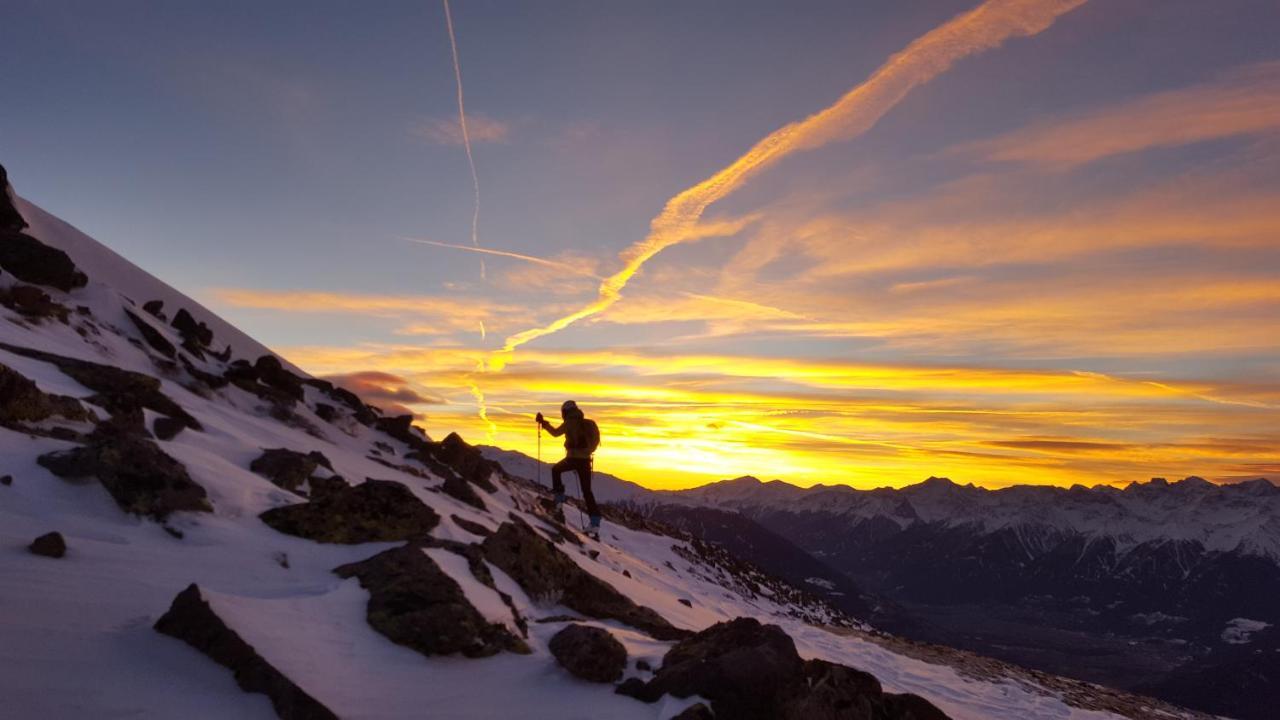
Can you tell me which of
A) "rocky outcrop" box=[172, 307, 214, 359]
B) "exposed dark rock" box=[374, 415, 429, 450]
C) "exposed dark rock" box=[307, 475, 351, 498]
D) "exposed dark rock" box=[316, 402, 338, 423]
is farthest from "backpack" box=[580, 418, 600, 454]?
"rocky outcrop" box=[172, 307, 214, 359]

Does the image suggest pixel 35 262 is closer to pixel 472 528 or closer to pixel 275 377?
pixel 275 377

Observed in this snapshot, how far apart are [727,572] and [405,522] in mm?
35349

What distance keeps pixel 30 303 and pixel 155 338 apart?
4.13m

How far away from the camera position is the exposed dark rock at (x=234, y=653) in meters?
5.53

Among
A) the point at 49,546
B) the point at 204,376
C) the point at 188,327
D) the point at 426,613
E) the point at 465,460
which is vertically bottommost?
the point at 426,613

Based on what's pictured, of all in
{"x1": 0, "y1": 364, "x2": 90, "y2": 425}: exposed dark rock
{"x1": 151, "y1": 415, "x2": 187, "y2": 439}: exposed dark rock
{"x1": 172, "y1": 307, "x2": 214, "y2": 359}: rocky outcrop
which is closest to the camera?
{"x1": 0, "y1": 364, "x2": 90, "y2": 425}: exposed dark rock

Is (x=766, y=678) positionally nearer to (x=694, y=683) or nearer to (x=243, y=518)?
(x=694, y=683)

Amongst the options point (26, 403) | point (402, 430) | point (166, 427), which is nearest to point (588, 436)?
point (166, 427)

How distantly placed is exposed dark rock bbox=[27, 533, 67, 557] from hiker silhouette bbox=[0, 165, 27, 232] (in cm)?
2440

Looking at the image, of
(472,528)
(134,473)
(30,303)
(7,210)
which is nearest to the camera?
(134,473)

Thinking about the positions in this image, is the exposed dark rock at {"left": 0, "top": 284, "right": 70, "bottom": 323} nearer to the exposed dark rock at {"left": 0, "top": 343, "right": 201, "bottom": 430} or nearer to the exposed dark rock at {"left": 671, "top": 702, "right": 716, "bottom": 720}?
the exposed dark rock at {"left": 0, "top": 343, "right": 201, "bottom": 430}

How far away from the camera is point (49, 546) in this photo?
6977 millimetres

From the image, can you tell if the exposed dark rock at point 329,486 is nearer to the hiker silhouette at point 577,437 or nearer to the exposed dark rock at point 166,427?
the exposed dark rock at point 166,427

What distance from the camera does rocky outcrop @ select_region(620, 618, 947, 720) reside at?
23.1 feet
